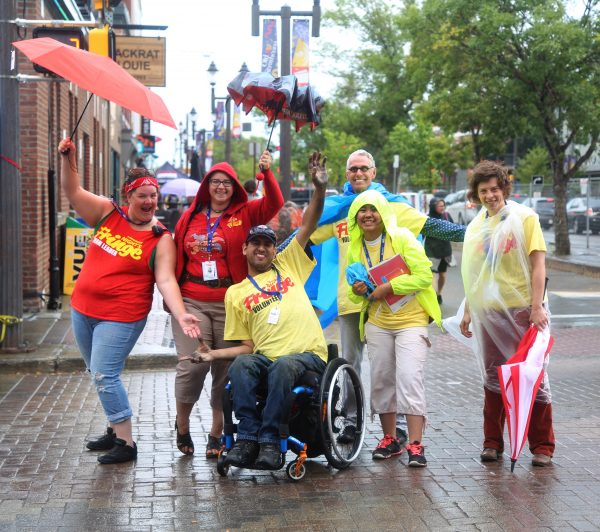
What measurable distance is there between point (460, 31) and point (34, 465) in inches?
759

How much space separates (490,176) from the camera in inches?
249

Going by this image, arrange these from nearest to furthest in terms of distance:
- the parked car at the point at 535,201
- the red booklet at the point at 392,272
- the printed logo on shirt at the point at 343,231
A: the red booklet at the point at 392,272 → the printed logo on shirt at the point at 343,231 → the parked car at the point at 535,201

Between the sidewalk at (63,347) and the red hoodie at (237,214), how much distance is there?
4.01 meters

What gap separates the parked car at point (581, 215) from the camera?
36031mm

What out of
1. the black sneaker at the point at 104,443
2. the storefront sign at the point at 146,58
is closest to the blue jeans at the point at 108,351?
the black sneaker at the point at 104,443

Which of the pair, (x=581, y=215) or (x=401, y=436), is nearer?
(x=401, y=436)

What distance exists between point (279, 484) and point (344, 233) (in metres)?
2.01

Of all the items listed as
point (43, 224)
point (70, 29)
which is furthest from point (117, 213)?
point (43, 224)

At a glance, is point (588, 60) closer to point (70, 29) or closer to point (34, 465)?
point (70, 29)

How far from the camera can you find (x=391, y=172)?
56.5 metres

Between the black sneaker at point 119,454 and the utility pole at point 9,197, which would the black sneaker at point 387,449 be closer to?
the black sneaker at point 119,454

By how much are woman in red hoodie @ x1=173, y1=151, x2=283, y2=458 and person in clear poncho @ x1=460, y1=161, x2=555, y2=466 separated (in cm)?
134

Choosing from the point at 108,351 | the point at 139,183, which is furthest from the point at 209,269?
the point at 108,351

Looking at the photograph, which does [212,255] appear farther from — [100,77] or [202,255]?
[100,77]
